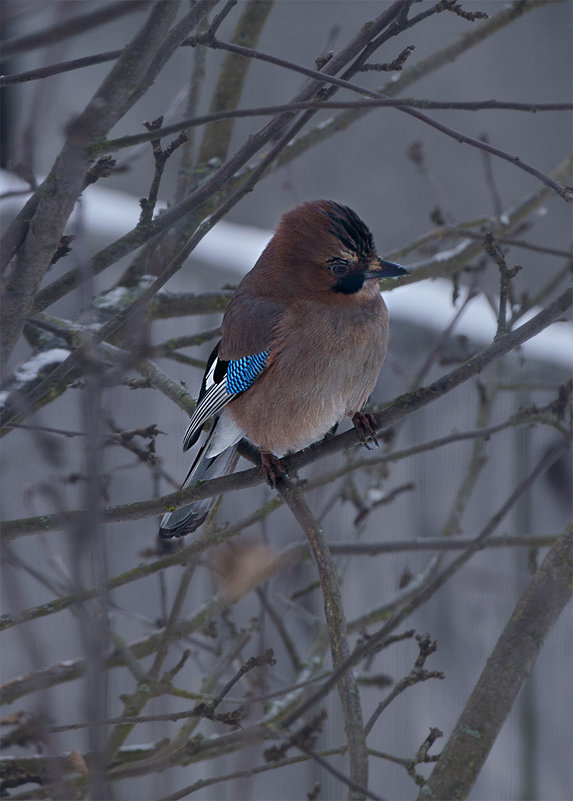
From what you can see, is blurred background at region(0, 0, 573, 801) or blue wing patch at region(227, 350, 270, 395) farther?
blurred background at region(0, 0, 573, 801)

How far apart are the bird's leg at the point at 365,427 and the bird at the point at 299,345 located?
0.02m

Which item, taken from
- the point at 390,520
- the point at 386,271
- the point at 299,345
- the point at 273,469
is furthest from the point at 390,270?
the point at 390,520

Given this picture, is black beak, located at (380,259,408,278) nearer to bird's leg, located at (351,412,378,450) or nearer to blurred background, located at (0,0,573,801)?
bird's leg, located at (351,412,378,450)

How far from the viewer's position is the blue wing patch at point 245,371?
2545 millimetres

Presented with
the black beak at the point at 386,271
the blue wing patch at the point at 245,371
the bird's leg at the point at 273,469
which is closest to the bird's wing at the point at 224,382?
the blue wing patch at the point at 245,371

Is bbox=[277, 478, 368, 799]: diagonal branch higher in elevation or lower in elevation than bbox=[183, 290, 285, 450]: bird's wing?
lower

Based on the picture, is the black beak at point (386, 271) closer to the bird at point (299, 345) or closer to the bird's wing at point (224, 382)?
the bird at point (299, 345)

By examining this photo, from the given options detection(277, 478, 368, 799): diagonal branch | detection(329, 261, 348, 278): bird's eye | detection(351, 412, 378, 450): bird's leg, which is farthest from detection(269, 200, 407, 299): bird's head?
detection(277, 478, 368, 799): diagonal branch

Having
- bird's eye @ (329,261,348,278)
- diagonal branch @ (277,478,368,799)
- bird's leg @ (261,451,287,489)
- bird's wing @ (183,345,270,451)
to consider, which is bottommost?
diagonal branch @ (277,478,368,799)

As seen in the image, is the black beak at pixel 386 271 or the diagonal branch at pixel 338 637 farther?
the black beak at pixel 386 271

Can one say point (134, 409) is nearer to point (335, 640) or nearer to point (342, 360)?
point (342, 360)

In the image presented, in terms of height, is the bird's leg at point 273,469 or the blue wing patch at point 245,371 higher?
the blue wing patch at point 245,371

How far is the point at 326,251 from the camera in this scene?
258cm

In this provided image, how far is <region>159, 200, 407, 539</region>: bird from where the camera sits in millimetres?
2494
